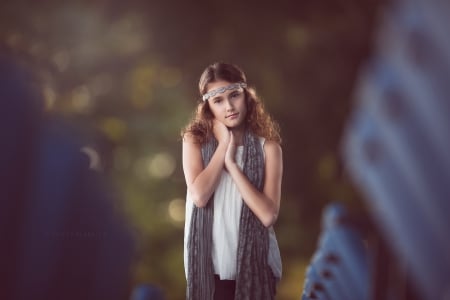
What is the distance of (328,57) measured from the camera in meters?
4.34

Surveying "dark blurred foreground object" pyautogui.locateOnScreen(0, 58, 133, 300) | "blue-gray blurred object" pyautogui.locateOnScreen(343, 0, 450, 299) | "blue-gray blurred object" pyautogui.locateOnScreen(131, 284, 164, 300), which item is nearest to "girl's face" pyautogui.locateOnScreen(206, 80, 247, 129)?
"dark blurred foreground object" pyautogui.locateOnScreen(0, 58, 133, 300)

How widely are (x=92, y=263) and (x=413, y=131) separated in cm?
104

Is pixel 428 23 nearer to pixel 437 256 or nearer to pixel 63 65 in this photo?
pixel 437 256

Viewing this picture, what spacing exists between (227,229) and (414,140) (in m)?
0.93

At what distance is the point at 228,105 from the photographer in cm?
187

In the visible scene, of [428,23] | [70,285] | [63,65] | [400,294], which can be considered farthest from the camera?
[63,65]

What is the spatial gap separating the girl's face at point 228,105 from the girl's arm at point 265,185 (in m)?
0.05

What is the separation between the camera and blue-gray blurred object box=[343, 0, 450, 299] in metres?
0.88

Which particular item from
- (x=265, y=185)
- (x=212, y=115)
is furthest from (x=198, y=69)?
(x=265, y=185)

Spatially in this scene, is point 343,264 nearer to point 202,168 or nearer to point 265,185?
point 265,185

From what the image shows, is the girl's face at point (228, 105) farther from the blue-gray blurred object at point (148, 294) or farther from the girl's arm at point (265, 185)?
the blue-gray blurred object at point (148, 294)

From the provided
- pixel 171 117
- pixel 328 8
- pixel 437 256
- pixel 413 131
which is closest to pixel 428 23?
pixel 413 131

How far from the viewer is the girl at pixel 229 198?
178 centimetres

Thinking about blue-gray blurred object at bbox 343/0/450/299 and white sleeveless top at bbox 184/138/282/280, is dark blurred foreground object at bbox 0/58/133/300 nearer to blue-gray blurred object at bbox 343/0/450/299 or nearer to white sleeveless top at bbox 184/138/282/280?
white sleeveless top at bbox 184/138/282/280
